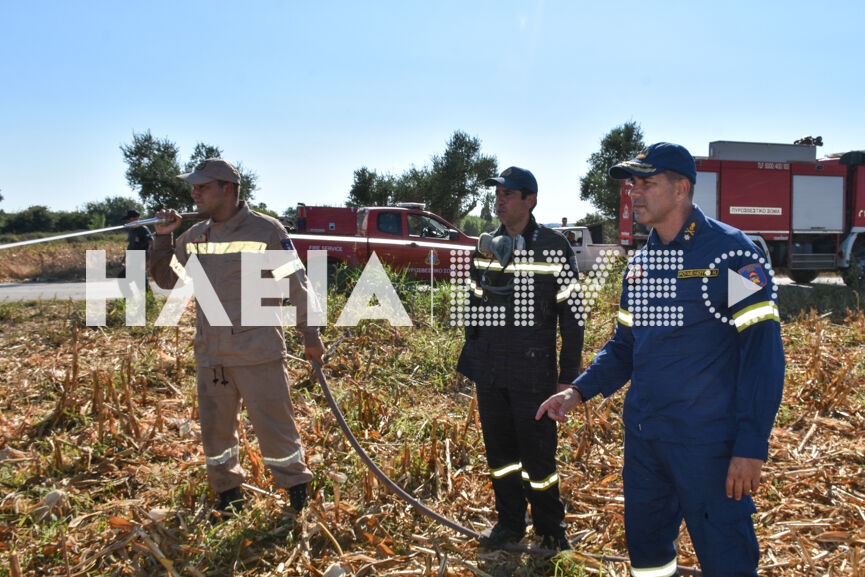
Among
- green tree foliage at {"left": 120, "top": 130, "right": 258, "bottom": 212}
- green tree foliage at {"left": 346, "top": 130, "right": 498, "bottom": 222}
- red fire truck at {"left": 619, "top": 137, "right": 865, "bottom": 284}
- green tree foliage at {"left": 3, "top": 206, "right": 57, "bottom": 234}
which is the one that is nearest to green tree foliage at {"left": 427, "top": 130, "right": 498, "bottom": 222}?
green tree foliage at {"left": 346, "top": 130, "right": 498, "bottom": 222}

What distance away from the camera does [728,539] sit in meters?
1.94

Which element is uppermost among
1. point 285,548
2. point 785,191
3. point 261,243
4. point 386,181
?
point 386,181

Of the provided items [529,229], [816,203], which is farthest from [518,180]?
[816,203]

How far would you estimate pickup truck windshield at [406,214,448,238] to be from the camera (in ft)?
35.8

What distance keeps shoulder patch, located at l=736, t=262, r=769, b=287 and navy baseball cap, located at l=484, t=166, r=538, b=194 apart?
135cm

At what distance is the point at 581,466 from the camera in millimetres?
4137

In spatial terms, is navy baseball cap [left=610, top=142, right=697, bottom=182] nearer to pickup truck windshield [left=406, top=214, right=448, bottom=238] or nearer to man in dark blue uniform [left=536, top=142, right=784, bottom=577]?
man in dark blue uniform [left=536, top=142, right=784, bottom=577]

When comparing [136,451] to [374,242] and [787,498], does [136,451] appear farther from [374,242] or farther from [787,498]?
[374,242]

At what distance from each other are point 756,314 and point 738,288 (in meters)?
0.10

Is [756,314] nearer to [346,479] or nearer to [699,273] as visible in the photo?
[699,273]

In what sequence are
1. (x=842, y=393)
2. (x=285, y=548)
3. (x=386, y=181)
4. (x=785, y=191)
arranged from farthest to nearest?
1. (x=386, y=181)
2. (x=785, y=191)
3. (x=842, y=393)
4. (x=285, y=548)

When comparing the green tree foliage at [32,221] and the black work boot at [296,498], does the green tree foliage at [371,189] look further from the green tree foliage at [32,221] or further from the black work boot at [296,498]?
the black work boot at [296,498]

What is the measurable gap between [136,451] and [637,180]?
3.97 metres

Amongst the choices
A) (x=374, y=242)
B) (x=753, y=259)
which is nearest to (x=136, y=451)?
(x=753, y=259)
